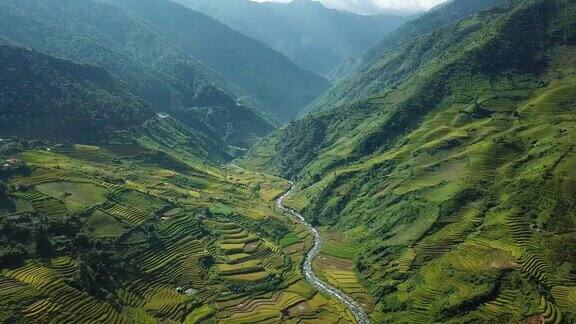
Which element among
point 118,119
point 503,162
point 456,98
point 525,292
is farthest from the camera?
point 118,119

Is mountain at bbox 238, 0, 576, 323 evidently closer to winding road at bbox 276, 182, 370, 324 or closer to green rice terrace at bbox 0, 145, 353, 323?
winding road at bbox 276, 182, 370, 324

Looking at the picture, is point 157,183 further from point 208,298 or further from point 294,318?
point 294,318

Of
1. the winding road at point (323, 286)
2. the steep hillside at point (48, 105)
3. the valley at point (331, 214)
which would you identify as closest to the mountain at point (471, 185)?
the valley at point (331, 214)

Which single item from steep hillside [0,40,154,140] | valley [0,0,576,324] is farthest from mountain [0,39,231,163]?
valley [0,0,576,324]

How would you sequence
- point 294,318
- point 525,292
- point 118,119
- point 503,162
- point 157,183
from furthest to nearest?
1. point 118,119
2. point 157,183
3. point 503,162
4. point 294,318
5. point 525,292

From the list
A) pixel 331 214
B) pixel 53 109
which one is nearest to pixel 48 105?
pixel 53 109

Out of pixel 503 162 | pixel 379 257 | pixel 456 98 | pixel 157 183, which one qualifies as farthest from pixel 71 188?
pixel 456 98

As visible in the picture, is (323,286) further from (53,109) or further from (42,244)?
(53,109)
